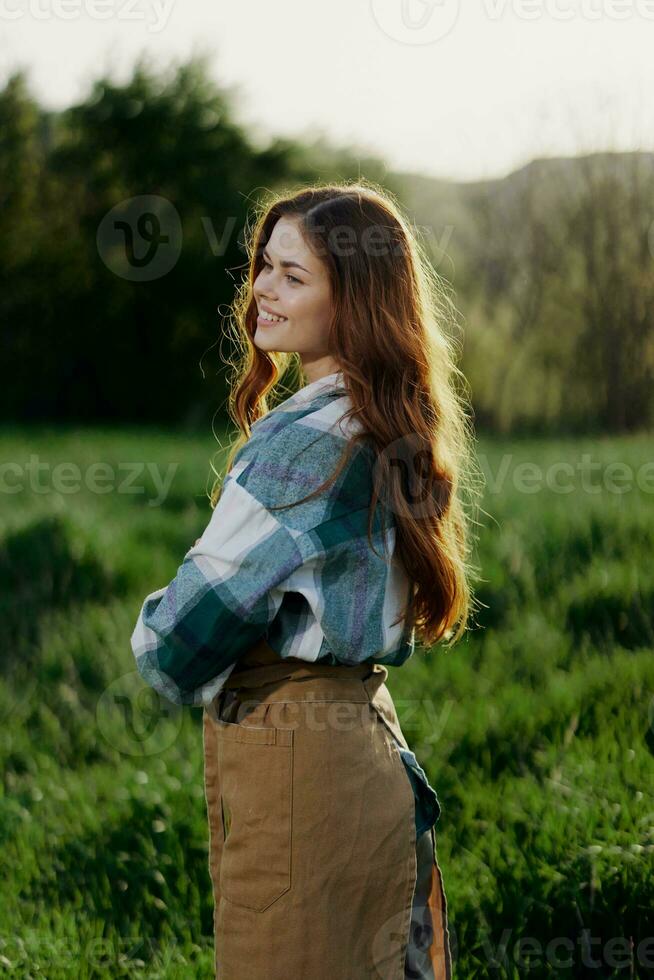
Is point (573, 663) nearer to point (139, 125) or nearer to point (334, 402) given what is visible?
point (334, 402)

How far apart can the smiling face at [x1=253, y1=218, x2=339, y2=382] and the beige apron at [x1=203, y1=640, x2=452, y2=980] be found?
1.70 ft

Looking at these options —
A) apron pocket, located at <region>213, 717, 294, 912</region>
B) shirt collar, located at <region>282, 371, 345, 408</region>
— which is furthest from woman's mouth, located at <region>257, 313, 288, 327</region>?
apron pocket, located at <region>213, 717, 294, 912</region>

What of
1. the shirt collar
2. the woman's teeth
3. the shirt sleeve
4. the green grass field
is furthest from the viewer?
the green grass field

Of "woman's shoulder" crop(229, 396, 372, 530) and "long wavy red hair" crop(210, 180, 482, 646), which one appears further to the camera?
"long wavy red hair" crop(210, 180, 482, 646)

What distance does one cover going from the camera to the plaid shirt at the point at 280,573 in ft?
5.07

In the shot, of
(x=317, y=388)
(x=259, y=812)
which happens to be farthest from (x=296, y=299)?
(x=259, y=812)

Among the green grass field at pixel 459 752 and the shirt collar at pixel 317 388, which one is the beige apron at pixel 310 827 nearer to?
the shirt collar at pixel 317 388

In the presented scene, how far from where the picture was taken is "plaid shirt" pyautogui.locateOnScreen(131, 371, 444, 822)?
1545mm

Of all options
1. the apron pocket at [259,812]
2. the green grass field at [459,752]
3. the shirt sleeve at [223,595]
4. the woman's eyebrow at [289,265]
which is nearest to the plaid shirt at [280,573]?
the shirt sleeve at [223,595]

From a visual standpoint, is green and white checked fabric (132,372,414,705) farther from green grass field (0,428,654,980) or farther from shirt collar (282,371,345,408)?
green grass field (0,428,654,980)

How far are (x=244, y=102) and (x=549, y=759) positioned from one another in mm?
12641

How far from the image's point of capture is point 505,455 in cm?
753

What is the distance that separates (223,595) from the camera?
1538mm

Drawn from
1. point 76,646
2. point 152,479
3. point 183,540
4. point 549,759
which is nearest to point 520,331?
point 152,479
